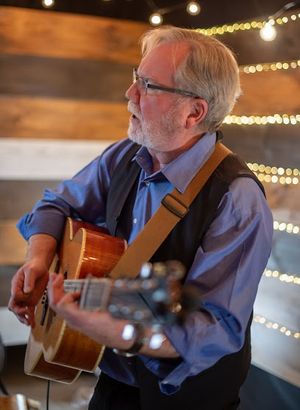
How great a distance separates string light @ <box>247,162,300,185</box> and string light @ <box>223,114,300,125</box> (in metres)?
0.20

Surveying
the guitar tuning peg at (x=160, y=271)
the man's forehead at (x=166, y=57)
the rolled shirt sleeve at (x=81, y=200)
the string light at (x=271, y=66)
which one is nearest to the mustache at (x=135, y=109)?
the man's forehead at (x=166, y=57)

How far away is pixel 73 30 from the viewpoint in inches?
143

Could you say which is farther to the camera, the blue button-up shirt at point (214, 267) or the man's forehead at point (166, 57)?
the man's forehead at point (166, 57)

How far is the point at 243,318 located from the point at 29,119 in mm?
2321

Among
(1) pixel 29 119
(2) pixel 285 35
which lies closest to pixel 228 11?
(2) pixel 285 35

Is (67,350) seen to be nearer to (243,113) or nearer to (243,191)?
(243,191)

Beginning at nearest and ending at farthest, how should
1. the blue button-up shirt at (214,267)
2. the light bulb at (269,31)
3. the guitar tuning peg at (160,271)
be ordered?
the guitar tuning peg at (160,271)
the blue button-up shirt at (214,267)
the light bulb at (269,31)

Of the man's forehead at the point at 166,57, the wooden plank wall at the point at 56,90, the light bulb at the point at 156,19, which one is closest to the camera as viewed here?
the man's forehead at the point at 166,57

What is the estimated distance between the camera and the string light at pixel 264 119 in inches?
111

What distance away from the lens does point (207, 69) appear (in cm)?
184

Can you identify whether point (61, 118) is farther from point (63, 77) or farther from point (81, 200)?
point (81, 200)

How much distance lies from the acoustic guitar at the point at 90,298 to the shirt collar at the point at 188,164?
0.24 meters

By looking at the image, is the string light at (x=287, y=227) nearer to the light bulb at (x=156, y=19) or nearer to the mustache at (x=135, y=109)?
the mustache at (x=135, y=109)

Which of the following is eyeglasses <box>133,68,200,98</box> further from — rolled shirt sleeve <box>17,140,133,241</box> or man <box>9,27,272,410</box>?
rolled shirt sleeve <box>17,140,133,241</box>
